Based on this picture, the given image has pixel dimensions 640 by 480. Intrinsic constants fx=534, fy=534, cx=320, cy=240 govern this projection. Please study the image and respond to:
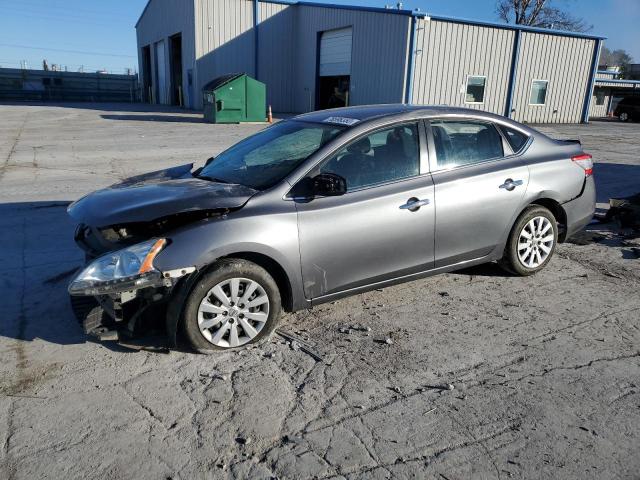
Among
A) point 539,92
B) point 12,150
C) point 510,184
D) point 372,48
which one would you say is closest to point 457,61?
point 372,48

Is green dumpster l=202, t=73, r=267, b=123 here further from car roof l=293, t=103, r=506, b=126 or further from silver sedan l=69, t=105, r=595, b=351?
car roof l=293, t=103, r=506, b=126

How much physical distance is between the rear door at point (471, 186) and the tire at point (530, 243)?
0.61ft

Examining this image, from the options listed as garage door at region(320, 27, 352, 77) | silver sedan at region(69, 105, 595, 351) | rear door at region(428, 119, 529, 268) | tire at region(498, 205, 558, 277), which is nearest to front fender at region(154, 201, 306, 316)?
silver sedan at region(69, 105, 595, 351)

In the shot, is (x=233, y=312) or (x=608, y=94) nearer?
(x=233, y=312)

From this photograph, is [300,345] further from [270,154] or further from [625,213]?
[625,213]

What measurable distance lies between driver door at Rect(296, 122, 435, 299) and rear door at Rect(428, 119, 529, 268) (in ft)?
0.49

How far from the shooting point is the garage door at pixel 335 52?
2652 centimetres

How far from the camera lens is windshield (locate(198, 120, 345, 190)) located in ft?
13.6

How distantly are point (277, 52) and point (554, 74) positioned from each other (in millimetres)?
15315

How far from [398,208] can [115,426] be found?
2504 mm

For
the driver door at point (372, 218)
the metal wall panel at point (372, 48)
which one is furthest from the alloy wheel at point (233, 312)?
the metal wall panel at point (372, 48)

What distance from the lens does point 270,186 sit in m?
3.95

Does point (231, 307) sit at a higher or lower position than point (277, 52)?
lower

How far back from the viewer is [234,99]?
22.8 meters
